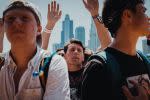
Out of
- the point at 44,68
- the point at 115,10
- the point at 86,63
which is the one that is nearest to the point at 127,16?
the point at 115,10

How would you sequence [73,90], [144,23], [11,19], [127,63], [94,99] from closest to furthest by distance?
[94,99] → [127,63] → [144,23] → [11,19] → [73,90]

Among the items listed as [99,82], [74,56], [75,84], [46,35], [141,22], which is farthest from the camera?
[74,56]

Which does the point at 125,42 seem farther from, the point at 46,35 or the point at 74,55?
the point at 74,55

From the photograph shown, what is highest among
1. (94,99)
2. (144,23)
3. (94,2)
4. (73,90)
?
(94,2)

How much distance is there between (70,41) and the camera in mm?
5938

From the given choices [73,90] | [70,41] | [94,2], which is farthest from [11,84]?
[70,41]

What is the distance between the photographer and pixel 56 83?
2523 millimetres

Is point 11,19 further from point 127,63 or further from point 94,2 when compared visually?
point 94,2

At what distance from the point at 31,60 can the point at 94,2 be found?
81.0 inches

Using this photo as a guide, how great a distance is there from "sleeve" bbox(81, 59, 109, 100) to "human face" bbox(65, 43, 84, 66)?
278cm

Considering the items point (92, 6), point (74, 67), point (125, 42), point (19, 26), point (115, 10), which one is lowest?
point (74, 67)

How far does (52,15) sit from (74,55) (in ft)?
2.94

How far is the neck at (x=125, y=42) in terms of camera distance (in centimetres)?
268

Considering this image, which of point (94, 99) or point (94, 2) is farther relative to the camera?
point (94, 2)
